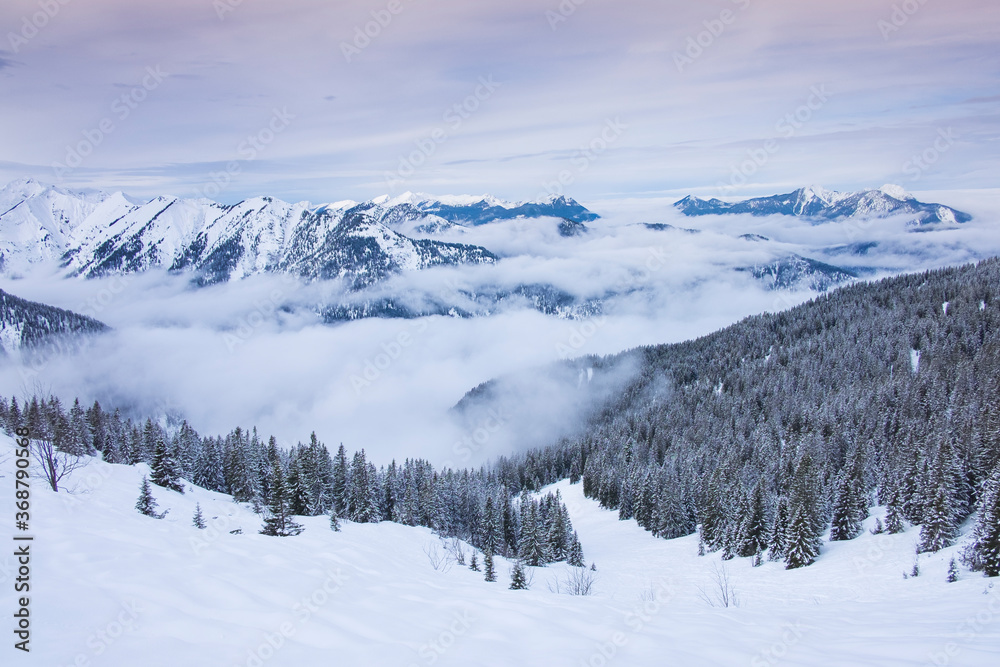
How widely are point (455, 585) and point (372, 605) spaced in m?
3.89

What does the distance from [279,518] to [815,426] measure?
364 ft

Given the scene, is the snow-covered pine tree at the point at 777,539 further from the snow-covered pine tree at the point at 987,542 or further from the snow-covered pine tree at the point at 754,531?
the snow-covered pine tree at the point at 987,542

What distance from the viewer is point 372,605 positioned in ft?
33.8

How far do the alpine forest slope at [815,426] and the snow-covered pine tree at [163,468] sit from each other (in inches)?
2432

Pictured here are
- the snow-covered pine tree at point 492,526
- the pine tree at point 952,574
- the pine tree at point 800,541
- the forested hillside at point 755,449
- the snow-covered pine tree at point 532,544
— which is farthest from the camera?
the snow-covered pine tree at point 492,526

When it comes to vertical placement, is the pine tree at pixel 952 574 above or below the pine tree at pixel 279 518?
below

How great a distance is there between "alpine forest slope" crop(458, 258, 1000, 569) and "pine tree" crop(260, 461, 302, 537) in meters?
45.0

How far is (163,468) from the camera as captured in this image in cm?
4875

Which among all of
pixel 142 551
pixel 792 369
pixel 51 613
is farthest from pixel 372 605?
pixel 792 369

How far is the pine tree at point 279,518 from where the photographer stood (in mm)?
31933

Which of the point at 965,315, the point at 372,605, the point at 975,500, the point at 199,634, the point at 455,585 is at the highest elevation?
the point at 965,315

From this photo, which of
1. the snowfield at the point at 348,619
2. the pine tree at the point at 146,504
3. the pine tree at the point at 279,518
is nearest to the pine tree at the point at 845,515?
the snowfield at the point at 348,619

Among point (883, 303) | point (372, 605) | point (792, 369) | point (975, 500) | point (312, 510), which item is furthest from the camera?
point (883, 303)

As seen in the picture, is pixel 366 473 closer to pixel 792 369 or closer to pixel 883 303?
pixel 792 369
